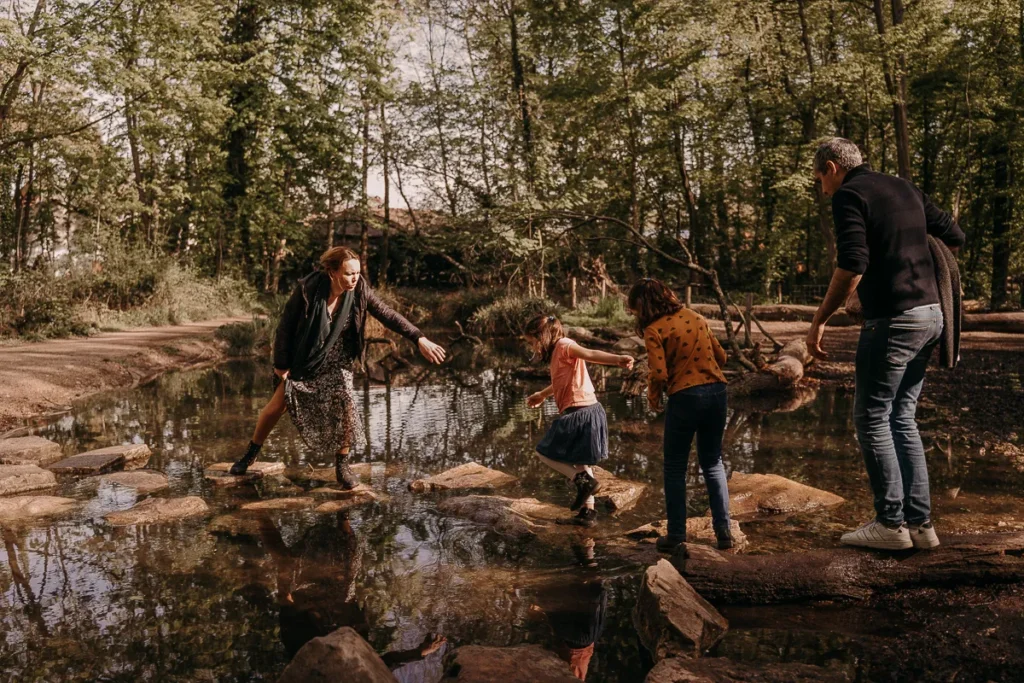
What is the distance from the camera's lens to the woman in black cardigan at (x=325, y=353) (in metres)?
6.21

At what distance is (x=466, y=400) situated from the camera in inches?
450

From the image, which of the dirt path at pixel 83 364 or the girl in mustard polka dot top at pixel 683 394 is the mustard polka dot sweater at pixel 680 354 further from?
the dirt path at pixel 83 364

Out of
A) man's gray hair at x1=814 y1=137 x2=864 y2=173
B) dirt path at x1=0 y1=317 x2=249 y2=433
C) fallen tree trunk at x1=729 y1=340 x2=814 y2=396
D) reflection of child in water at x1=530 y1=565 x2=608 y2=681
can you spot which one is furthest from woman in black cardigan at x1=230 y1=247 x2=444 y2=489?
A: fallen tree trunk at x1=729 y1=340 x2=814 y2=396

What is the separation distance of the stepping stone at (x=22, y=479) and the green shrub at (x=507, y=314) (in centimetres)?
1493

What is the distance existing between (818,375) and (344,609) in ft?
34.0

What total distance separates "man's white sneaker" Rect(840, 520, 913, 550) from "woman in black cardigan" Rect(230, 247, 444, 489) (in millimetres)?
3280

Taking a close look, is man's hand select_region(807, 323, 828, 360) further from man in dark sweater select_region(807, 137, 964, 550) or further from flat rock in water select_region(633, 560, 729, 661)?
flat rock in water select_region(633, 560, 729, 661)

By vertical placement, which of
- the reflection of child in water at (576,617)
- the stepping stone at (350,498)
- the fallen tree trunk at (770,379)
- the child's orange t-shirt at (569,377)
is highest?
the child's orange t-shirt at (569,377)

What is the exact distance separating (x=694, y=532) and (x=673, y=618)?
1.67 m

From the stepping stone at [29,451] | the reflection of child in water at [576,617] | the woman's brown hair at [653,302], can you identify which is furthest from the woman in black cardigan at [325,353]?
the stepping stone at [29,451]

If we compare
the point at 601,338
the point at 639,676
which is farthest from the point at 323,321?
the point at 601,338

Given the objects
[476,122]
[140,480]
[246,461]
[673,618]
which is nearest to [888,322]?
[673,618]

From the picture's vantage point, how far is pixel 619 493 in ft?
19.4

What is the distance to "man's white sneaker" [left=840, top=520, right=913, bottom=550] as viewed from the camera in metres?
3.96
